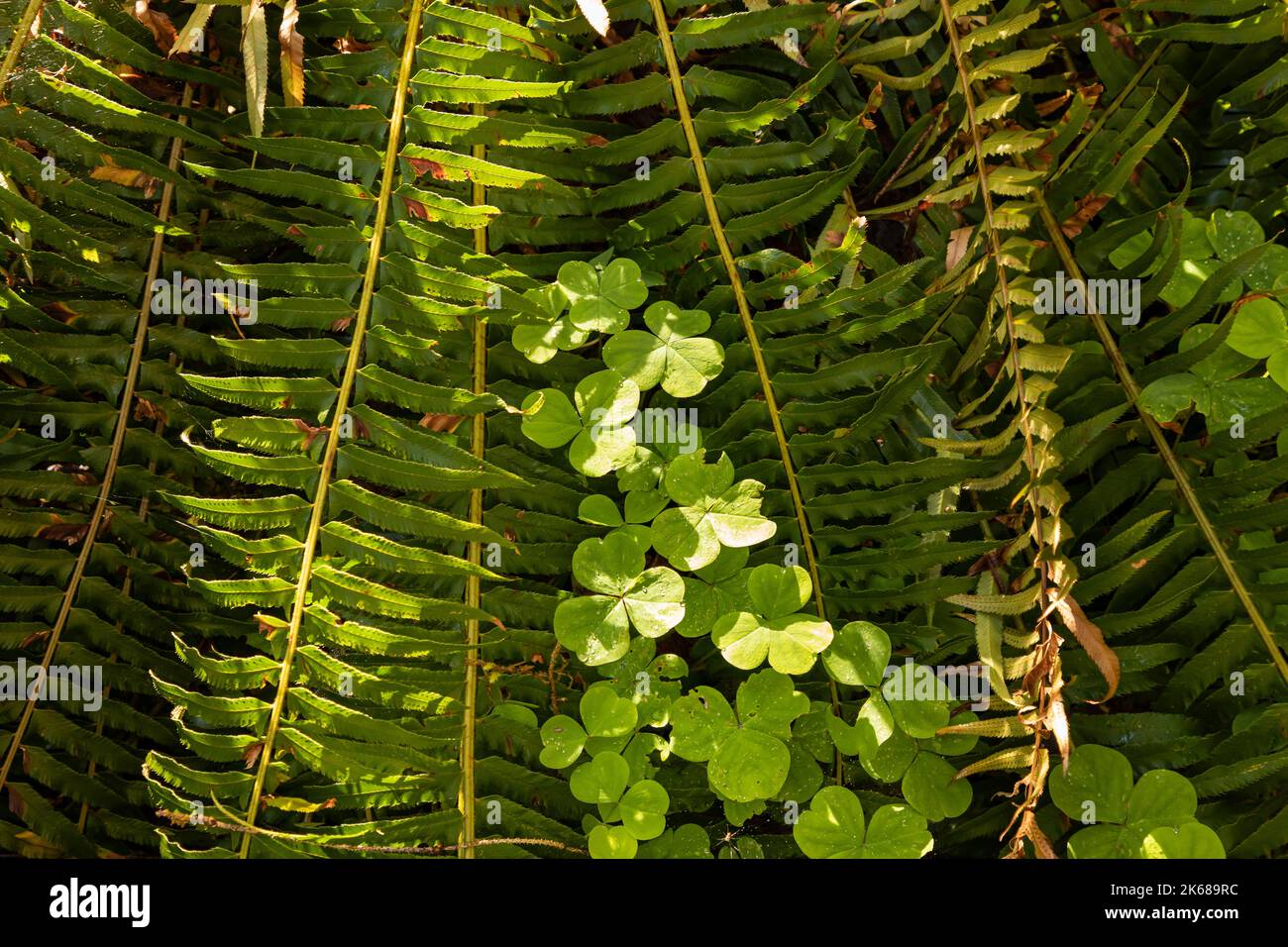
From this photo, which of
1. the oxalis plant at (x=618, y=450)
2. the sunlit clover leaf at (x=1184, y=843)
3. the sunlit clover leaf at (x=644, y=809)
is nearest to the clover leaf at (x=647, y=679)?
the oxalis plant at (x=618, y=450)

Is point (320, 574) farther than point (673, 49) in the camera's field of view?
No

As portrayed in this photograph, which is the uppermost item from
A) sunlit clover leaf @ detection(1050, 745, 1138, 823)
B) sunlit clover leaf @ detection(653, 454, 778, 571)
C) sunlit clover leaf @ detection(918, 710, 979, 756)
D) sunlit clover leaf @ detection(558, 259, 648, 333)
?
sunlit clover leaf @ detection(558, 259, 648, 333)

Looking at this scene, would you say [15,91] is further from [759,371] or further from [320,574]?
[759,371]

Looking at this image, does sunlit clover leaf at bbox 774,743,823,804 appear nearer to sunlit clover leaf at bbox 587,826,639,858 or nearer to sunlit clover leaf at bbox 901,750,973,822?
sunlit clover leaf at bbox 901,750,973,822

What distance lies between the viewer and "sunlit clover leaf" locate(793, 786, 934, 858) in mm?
1654

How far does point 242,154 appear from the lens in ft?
6.07

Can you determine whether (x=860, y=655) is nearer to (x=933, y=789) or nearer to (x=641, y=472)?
(x=933, y=789)

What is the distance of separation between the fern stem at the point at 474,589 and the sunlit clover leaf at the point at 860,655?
2.07ft

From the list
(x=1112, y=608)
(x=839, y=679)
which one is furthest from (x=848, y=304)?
(x=1112, y=608)

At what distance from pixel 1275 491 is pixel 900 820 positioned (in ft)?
3.50

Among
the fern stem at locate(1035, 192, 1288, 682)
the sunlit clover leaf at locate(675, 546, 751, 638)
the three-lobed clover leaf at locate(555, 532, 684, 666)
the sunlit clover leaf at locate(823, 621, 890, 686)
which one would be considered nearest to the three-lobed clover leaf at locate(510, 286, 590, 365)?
the three-lobed clover leaf at locate(555, 532, 684, 666)

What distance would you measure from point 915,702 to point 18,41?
79.4 inches

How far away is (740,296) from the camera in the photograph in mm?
1715

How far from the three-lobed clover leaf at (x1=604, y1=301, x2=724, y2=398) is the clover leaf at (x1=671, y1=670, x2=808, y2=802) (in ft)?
1.82
